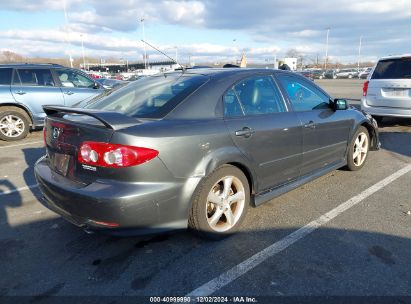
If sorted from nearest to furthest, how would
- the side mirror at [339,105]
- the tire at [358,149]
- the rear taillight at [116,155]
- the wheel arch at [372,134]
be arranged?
the rear taillight at [116,155]
the side mirror at [339,105]
the tire at [358,149]
the wheel arch at [372,134]

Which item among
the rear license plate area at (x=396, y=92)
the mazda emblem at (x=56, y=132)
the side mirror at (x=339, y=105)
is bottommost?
the rear license plate area at (x=396, y=92)

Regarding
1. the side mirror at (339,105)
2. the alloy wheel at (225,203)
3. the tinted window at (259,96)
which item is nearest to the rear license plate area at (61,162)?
the alloy wheel at (225,203)

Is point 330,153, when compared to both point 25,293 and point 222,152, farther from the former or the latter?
point 25,293

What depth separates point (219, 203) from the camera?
316 cm

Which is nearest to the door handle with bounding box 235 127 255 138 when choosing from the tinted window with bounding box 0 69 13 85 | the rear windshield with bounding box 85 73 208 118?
the rear windshield with bounding box 85 73 208 118

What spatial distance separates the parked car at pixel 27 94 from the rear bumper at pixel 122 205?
239 inches

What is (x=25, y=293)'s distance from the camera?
2.49 m

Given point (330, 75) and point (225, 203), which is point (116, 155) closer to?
point (225, 203)

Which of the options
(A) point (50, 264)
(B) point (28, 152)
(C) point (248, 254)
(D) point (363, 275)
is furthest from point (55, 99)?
(D) point (363, 275)

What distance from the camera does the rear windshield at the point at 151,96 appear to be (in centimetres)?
297

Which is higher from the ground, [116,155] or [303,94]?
[303,94]

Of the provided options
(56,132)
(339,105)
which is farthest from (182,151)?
(339,105)

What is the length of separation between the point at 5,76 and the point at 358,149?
7.78 meters

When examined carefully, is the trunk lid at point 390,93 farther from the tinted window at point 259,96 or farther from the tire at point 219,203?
the tire at point 219,203
